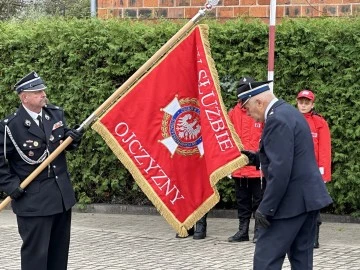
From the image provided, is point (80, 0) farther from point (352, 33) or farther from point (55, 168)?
point (55, 168)

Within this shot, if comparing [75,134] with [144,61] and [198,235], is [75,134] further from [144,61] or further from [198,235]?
[144,61]

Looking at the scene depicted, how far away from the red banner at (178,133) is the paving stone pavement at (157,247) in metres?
0.71

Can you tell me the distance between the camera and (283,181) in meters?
6.11

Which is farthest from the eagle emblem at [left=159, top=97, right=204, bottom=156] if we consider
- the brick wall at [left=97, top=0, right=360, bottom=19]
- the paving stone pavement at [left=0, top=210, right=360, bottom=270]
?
the brick wall at [left=97, top=0, right=360, bottom=19]

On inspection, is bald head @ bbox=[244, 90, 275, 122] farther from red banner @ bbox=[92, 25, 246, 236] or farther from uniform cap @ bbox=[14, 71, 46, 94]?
red banner @ bbox=[92, 25, 246, 236]

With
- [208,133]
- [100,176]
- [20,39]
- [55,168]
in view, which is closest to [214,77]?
[208,133]

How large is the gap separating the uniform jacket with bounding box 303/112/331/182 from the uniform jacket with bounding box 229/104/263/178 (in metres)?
0.66

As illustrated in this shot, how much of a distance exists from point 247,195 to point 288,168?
405 centimetres

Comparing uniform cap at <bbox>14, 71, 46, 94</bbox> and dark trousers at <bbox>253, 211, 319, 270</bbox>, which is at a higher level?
uniform cap at <bbox>14, 71, 46, 94</bbox>

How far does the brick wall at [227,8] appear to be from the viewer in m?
11.7

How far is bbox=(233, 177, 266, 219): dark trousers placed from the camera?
10.0 meters

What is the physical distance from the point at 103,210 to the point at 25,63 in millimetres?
2400

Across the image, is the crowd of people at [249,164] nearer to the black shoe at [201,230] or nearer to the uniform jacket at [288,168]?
the uniform jacket at [288,168]

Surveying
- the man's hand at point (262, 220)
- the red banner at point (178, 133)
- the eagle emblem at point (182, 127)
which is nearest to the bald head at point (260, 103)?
the man's hand at point (262, 220)
